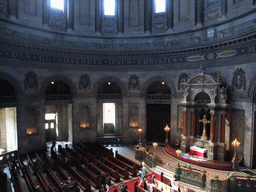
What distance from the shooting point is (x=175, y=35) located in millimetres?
24531

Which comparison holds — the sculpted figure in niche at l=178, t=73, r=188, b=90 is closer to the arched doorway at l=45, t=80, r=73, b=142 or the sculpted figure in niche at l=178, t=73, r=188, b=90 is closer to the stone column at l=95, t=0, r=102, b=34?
the stone column at l=95, t=0, r=102, b=34

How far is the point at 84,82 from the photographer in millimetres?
24875

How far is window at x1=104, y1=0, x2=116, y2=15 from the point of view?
26200 mm

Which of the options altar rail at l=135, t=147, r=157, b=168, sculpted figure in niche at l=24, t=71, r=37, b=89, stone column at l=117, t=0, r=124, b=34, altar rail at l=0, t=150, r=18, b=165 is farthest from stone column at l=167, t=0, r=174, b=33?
altar rail at l=0, t=150, r=18, b=165

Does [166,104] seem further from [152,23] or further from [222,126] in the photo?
[152,23]

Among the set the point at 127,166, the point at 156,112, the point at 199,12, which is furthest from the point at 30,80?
the point at 199,12

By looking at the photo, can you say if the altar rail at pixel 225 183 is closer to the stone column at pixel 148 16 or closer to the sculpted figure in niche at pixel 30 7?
the stone column at pixel 148 16

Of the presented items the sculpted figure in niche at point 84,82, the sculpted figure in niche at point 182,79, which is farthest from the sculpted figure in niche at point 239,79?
the sculpted figure in niche at point 84,82

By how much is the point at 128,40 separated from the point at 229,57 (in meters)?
12.7

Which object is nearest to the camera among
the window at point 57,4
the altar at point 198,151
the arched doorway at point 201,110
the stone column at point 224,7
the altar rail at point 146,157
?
the altar rail at point 146,157

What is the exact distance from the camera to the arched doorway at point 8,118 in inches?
779

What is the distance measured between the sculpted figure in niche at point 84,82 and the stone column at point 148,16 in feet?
32.7

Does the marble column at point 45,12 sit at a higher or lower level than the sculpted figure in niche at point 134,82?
higher

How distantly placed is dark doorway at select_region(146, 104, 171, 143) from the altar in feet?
20.3
